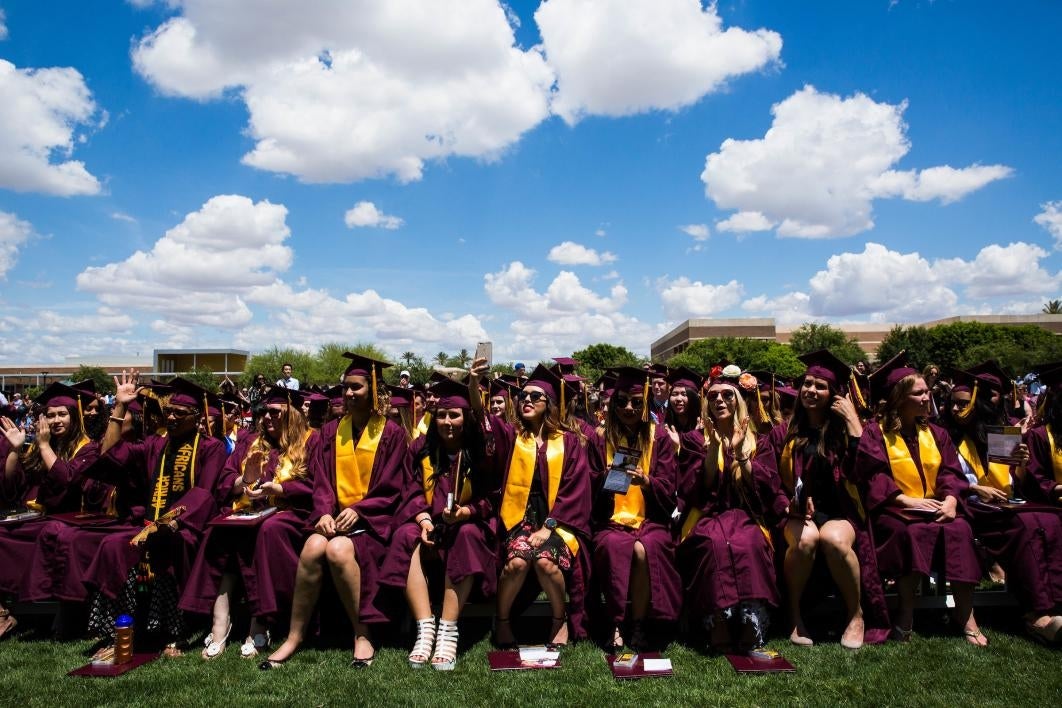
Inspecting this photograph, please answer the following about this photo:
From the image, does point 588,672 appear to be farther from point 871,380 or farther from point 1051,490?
point 1051,490

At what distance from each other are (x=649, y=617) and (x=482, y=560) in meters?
1.24

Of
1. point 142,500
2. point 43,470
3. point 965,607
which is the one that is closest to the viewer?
point 965,607

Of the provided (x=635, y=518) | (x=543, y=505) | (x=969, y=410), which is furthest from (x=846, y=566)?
(x=969, y=410)

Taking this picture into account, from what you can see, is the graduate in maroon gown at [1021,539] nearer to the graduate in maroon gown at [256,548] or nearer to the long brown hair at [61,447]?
the graduate in maroon gown at [256,548]

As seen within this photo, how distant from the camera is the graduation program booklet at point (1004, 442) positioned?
208 inches

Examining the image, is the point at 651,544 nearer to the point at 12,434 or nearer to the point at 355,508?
the point at 355,508

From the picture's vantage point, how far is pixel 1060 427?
559 centimetres

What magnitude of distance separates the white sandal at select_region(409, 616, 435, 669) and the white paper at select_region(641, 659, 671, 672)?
1.44 meters

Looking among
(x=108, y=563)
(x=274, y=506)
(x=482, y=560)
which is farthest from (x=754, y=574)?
(x=108, y=563)

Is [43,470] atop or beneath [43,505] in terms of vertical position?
atop

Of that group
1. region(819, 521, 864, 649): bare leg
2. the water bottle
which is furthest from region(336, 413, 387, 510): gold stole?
region(819, 521, 864, 649): bare leg

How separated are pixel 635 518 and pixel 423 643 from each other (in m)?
1.76

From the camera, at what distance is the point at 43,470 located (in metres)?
5.84

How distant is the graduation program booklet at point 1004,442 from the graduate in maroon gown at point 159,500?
19.4ft
